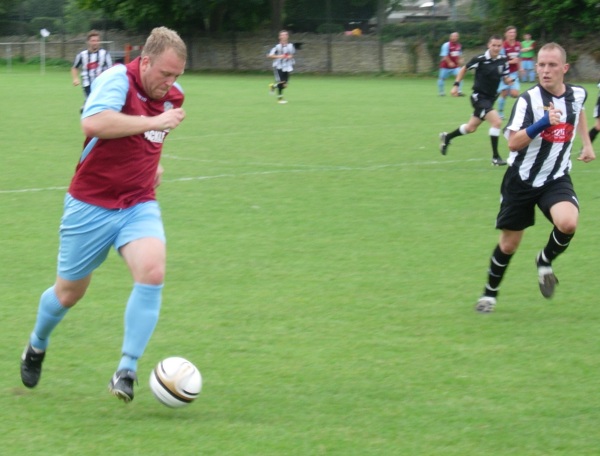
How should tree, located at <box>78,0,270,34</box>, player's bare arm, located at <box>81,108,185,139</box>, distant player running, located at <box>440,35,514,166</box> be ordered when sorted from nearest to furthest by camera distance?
player's bare arm, located at <box>81,108,185,139</box> < distant player running, located at <box>440,35,514,166</box> < tree, located at <box>78,0,270,34</box>

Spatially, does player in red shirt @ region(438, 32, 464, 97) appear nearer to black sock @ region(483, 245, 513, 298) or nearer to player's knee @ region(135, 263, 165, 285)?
black sock @ region(483, 245, 513, 298)

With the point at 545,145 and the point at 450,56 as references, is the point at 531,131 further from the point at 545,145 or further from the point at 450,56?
the point at 450,56

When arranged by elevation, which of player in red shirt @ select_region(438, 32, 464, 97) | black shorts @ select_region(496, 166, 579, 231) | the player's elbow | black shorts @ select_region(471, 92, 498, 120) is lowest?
player in red shirt @ select_region(438, 32, 464, 97)

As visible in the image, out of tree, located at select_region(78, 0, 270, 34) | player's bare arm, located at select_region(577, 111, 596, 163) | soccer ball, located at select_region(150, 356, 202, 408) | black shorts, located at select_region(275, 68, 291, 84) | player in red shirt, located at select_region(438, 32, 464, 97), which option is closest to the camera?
soccer ball, located at select_region(150, 356, 202, 408)

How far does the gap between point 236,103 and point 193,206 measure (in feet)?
52.7

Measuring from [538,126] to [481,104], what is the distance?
8.79 m

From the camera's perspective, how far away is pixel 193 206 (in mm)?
11258

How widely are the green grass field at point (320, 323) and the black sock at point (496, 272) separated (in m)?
0.17

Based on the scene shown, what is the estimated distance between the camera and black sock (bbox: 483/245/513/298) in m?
7.13

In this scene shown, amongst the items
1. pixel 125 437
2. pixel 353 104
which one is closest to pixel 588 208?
pixel 125 437

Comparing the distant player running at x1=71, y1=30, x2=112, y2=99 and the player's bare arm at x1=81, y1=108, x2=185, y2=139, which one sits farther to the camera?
the distant player running at x1=71, y1=30, x2=112, y2=99

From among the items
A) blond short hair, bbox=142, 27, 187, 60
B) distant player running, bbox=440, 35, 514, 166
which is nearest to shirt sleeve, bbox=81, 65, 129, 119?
blond short hair, bbox=142, 27, 187, 60

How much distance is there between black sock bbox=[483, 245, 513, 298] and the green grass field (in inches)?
6.8

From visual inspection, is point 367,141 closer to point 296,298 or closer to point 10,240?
point 10,240
